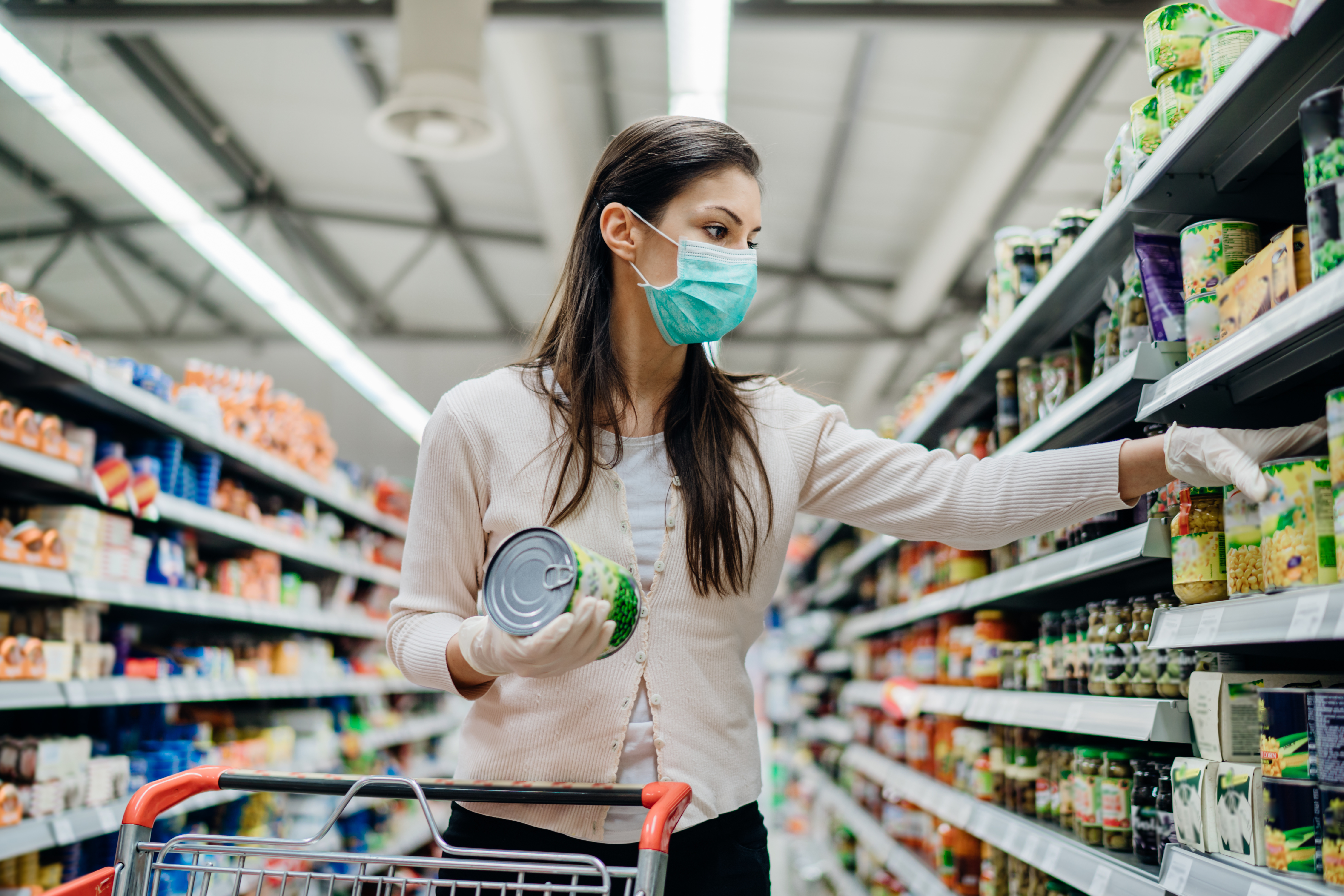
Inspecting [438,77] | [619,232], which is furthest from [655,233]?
[438,77]

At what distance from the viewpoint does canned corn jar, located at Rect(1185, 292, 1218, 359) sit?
1647 millimetres

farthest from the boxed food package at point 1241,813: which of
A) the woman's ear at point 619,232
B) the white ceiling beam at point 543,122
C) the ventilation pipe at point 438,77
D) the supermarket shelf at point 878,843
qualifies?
the white ceiling beam at point 543,122

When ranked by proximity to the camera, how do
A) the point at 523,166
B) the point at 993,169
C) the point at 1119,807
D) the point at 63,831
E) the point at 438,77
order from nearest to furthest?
the point at 1119,807 < the point at 63,831 < the point at 438,77 < the point at 993,169 < the point at 523,166

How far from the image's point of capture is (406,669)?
157 centimetres

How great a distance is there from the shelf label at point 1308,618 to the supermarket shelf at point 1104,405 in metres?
0.45

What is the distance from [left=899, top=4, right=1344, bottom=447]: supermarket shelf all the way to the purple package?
5 cm

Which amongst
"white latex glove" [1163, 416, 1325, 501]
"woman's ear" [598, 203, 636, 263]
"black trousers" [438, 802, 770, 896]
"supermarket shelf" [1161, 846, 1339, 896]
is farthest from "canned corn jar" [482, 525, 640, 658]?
"supermarket shelf" [1161, 846, 1339, 896]

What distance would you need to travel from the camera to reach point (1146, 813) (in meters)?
1.97

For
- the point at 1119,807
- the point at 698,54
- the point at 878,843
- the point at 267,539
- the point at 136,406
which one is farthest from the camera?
the point at 698,54

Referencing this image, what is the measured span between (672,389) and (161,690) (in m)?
2.80

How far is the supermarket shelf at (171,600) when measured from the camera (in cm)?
301

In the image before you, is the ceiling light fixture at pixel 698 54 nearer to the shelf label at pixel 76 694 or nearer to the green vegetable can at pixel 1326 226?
the shelf label at pixel 76 694

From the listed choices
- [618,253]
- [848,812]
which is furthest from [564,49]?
[618,253]

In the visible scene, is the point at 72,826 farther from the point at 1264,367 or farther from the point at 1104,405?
the point at 1264,367
